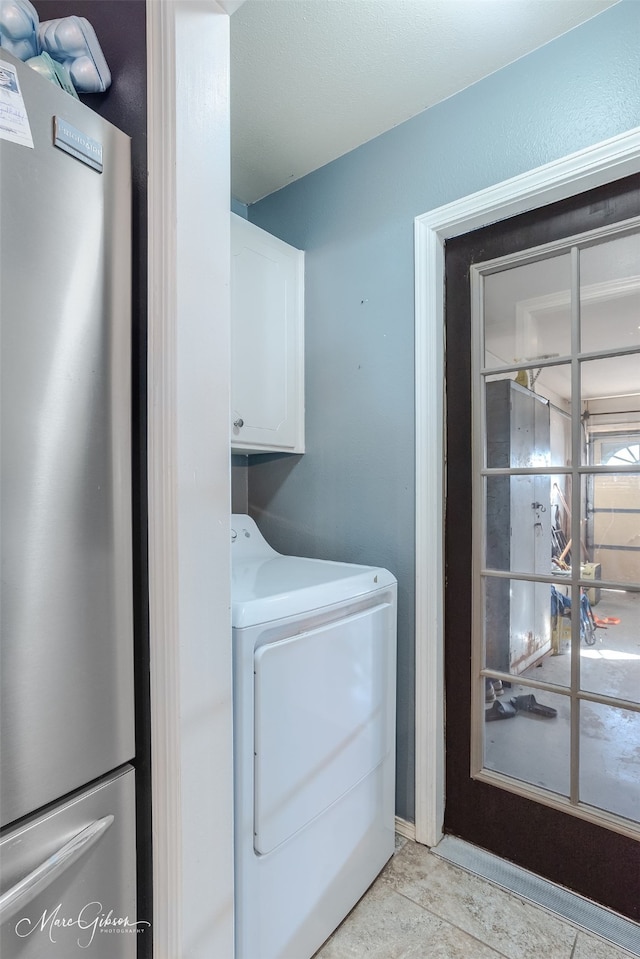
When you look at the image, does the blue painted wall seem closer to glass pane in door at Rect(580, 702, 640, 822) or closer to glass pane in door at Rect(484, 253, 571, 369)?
glass pane in door at Rect(484, 253, 571, 369)

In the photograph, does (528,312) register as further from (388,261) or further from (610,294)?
(388,261)

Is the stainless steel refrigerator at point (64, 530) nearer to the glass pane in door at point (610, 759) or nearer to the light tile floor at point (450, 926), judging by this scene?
the light tile floor at point (450, 926)

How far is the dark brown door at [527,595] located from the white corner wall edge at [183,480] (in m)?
1.02

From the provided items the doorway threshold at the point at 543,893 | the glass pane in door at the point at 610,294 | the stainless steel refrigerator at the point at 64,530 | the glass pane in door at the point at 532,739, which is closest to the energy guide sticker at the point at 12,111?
the stainless steel refrigerator at the point at 64,530

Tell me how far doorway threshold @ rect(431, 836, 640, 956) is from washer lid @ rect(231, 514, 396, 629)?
945mm

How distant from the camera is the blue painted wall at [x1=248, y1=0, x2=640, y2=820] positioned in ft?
4.41

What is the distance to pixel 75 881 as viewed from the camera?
76cm

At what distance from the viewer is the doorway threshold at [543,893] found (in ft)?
4.20

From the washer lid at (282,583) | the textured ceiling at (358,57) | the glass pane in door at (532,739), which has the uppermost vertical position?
the textured ceiling at (358,57)

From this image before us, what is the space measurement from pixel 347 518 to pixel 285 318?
875 mm

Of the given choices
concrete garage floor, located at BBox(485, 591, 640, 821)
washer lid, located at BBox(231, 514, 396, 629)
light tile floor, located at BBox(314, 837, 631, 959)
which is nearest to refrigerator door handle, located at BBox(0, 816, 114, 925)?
washer lid, located at BBox(231, 514, 396, 629)

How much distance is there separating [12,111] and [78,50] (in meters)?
0.33

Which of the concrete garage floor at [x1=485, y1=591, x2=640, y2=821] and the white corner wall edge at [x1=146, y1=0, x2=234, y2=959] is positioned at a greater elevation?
the white corner wall edge at [x1=146, y1=0, x2=234, y2=959]

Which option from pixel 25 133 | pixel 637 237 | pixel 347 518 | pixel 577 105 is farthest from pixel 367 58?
pixel 347 518
